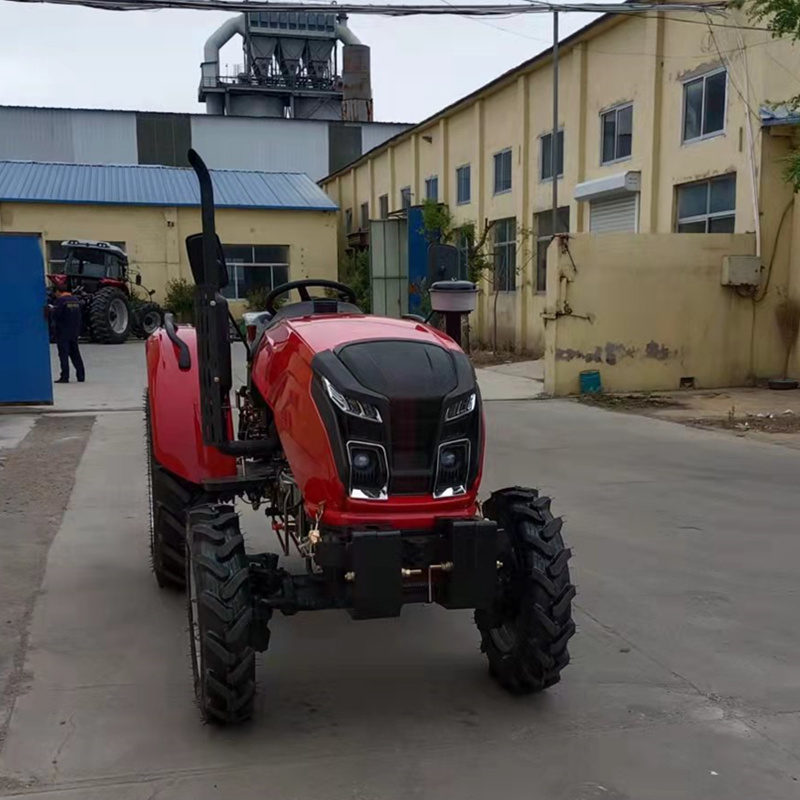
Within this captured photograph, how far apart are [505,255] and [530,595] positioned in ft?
60.1

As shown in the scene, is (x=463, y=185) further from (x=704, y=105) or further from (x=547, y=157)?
(x=704, y=105)

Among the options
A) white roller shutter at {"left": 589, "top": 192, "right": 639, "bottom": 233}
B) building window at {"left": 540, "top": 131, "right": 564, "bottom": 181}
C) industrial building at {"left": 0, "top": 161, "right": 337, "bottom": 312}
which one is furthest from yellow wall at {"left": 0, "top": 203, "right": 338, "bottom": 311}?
white roller shutter at {"left": 589, "top": 192, "right": 639, "bottom": 233}

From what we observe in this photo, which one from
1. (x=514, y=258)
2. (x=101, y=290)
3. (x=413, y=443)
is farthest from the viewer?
(x=101, y=290)

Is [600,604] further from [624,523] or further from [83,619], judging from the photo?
[83,619]

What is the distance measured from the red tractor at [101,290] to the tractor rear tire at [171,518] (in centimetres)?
1847

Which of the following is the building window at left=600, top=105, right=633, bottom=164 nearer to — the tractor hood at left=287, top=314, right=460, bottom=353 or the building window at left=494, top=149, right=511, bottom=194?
the building window at left=494, top=149, right=511, bottom=194

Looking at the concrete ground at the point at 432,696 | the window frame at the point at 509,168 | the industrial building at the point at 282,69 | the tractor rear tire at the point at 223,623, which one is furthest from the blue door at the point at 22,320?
the industrial building at the point at 282,69

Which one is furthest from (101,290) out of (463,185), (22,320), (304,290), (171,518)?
(171,518)

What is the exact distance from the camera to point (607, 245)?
1255cm

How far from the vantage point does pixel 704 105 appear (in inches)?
544

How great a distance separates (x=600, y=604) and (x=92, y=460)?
5.50 m

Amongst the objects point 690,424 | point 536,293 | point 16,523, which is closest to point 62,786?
point 16,523

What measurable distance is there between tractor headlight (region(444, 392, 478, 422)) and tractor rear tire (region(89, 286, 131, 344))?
20.4m

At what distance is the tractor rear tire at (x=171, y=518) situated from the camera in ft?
13.8
